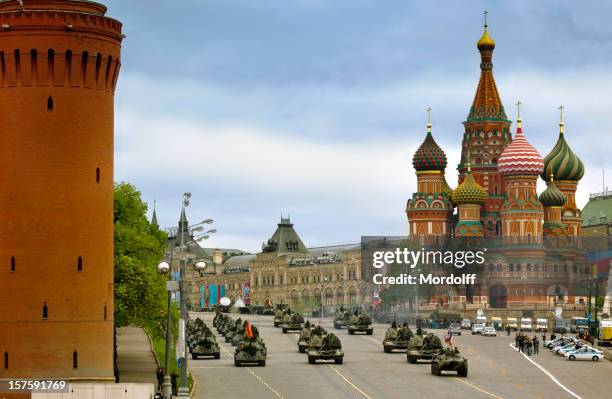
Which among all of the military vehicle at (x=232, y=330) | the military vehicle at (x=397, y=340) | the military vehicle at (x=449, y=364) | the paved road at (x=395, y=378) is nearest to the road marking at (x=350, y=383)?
the paved road at (x=395, y=378)

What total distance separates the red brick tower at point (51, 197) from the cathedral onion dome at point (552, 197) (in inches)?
5067

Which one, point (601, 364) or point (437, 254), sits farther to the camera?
point (437, 254)

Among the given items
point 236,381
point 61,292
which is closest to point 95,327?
point 61,292

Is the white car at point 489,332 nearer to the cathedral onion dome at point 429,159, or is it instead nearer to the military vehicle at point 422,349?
the military vehicle at point 422,349

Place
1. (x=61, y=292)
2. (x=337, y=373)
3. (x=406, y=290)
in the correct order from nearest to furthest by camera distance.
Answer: (x=61, y=292)
(x=337, y=373)
(x=406, y=290)

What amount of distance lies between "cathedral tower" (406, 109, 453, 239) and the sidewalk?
72320mm

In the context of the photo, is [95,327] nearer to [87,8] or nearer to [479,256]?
[87,8]

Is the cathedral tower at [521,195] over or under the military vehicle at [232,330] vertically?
over

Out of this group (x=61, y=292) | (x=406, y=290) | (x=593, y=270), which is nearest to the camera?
(x=61, y=292)

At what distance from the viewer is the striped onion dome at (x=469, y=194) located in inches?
7411

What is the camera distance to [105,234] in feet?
235

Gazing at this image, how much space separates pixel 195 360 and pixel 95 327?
22.7m

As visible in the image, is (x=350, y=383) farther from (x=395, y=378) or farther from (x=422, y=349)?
(x=422, y=349)

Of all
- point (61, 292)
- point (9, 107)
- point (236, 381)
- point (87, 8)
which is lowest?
point (236, 381)
